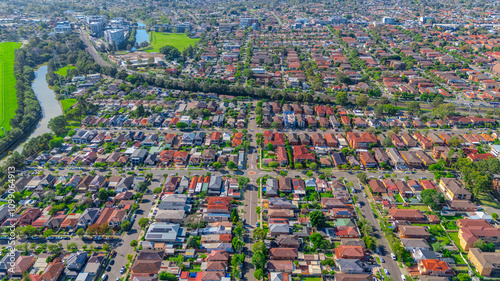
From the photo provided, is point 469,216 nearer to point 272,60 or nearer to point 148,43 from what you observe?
point 272,60

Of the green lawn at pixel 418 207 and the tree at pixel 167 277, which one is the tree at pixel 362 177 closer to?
the green lawn at pixel 418 207

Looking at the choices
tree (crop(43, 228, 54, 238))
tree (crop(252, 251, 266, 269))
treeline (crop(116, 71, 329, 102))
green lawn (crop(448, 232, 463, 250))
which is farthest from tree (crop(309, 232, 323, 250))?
treeline (crop(116, 71, 329, 102))

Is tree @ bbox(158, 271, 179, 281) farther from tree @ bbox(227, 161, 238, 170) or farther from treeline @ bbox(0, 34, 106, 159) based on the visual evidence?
treeline @ bbox(0, 34, 106, 159)

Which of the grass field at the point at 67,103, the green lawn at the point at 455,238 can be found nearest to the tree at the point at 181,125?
the grass field at the point at 67,103

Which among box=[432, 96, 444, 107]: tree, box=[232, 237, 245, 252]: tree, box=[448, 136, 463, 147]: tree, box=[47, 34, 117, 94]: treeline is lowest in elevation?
box=[232, 237, 245, 252]: tree

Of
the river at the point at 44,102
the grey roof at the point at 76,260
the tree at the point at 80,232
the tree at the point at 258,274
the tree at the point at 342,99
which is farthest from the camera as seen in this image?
the tree at the point at 342,99

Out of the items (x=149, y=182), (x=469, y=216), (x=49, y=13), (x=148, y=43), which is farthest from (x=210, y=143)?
(x=49, y=13)

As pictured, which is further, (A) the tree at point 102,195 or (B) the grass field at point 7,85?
(B) the grass field at point 7,85
